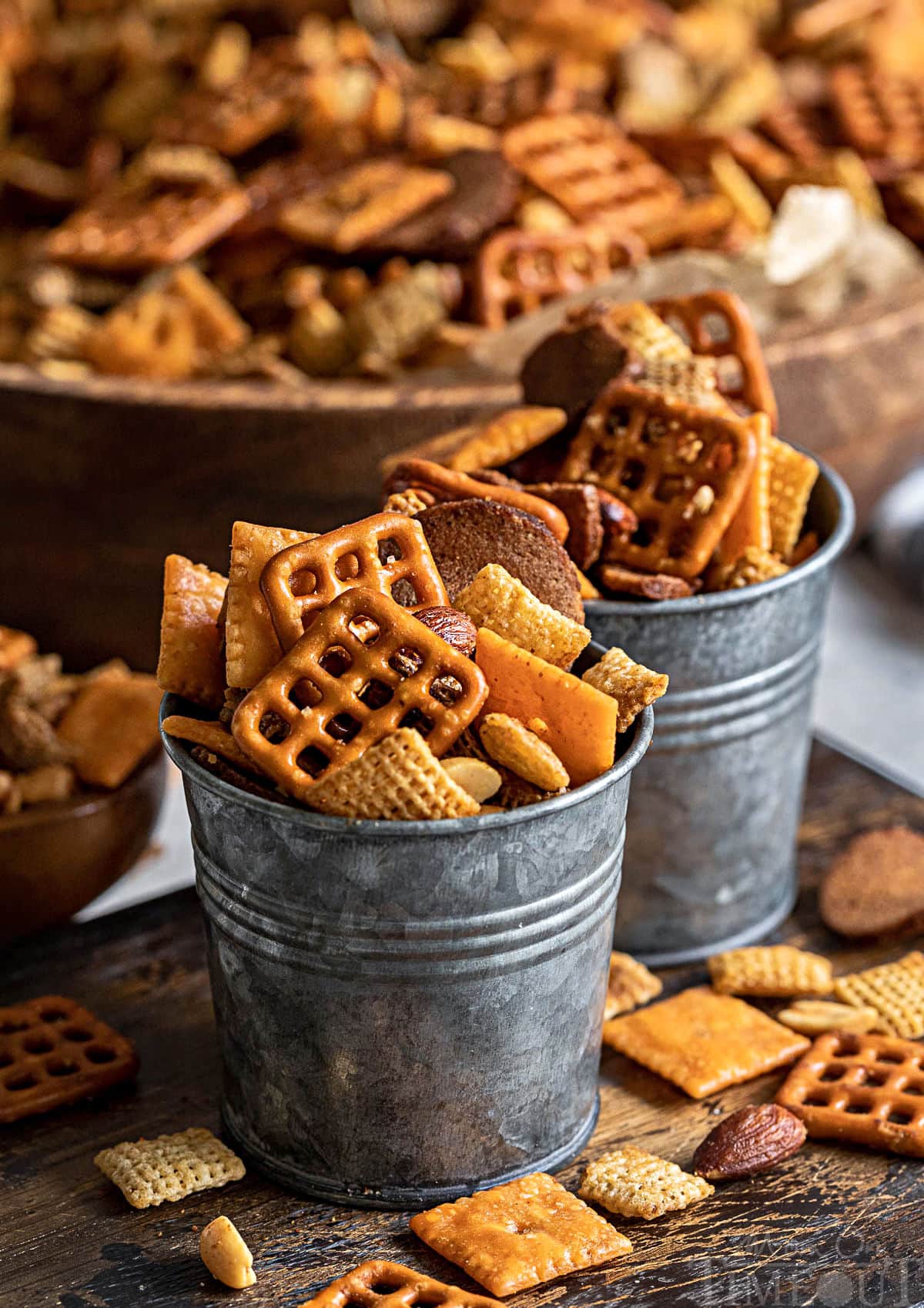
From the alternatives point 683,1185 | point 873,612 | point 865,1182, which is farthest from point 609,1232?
point 873,612

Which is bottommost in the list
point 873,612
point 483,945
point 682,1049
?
point 873,612

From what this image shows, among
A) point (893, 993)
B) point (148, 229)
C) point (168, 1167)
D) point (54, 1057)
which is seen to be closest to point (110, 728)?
point (54, 1057)

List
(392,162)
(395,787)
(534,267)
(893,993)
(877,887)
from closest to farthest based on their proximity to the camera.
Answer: (395,787), (893,993), (877,887), (534,267), (392,162)

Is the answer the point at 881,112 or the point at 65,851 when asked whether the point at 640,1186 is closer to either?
the point at 65,851

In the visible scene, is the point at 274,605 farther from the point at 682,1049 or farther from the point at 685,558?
the point at 682,1049

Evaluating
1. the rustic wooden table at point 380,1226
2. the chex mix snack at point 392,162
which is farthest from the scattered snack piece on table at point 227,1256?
the chex mix snack at point 392,162

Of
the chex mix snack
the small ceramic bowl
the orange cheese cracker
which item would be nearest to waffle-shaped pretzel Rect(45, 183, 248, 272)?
the chex mix snack
